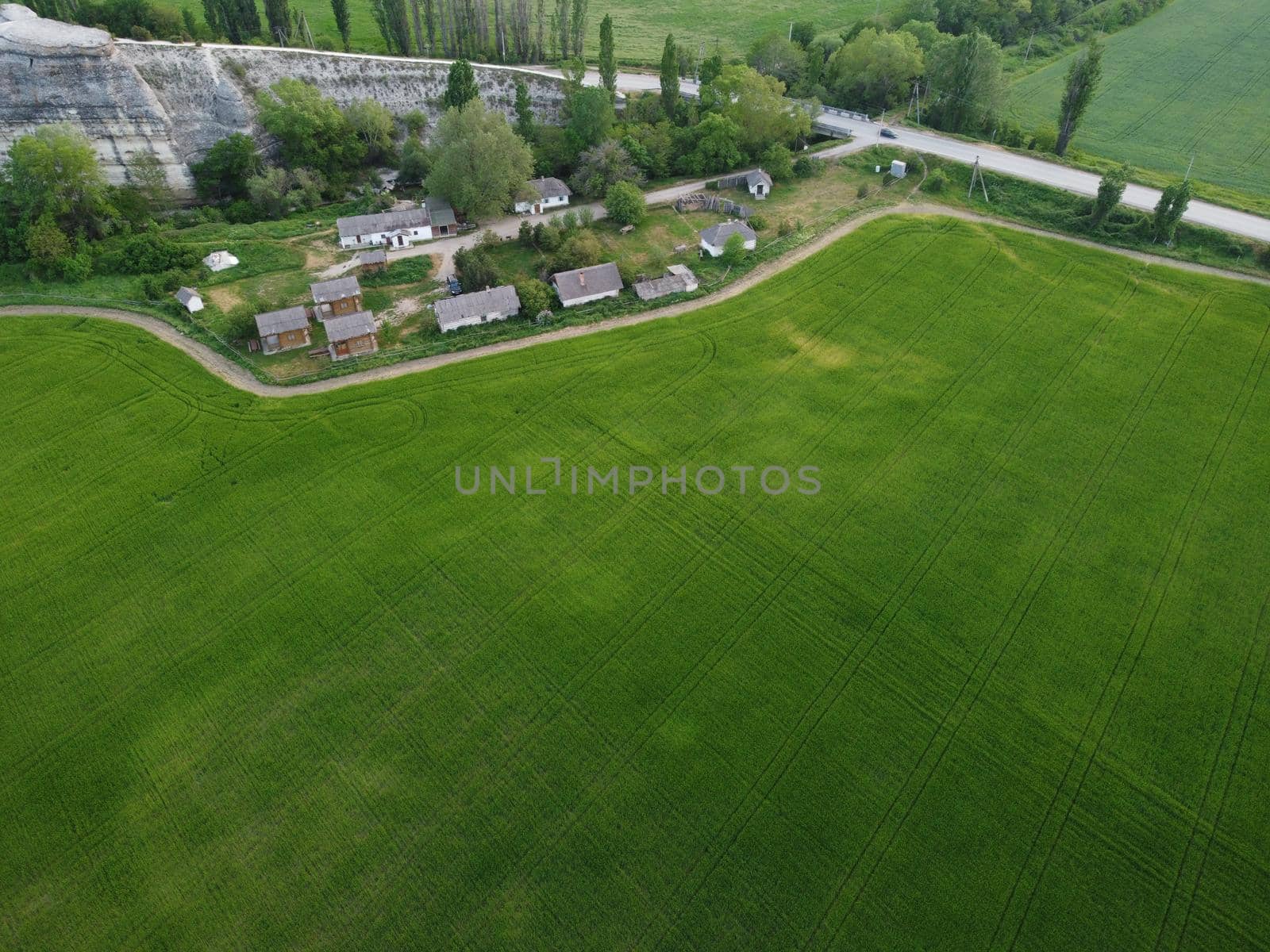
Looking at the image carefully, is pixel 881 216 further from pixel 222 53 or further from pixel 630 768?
pixel 222 53

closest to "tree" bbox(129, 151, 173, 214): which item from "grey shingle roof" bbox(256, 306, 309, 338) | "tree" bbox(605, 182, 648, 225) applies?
"grey shingle roof" bbox(256, 306, 309, 338)

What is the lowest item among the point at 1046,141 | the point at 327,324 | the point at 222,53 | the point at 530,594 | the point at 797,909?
the point at 797,909

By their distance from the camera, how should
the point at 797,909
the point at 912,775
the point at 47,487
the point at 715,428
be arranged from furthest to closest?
the point at 715,428, the point at 47,487, the point at 912,775, the point at 797,909

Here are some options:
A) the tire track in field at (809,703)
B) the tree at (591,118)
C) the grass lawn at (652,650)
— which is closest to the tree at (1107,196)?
the grass lawn at (652,650)

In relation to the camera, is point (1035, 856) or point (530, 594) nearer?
point (1035, 856)

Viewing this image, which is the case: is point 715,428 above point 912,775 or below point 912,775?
above

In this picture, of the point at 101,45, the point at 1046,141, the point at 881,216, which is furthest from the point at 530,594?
the point at 1046,141

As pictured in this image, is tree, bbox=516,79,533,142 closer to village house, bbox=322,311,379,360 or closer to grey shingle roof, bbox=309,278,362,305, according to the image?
grey shingle roof, bbox=309,278,362,305

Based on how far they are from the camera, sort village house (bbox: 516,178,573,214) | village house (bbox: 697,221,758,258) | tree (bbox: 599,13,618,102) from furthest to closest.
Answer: tree (bbox: 599,13,618,102)
village house (bbox: 516,178,573,214)
village house (bbox: 697,221,758,258)
